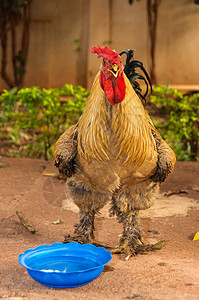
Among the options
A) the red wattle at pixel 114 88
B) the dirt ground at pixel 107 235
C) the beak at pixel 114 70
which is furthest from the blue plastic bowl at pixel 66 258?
the beak at pixel 114 70

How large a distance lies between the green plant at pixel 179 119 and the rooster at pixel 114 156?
3.64 m

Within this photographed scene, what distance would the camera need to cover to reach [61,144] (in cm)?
376

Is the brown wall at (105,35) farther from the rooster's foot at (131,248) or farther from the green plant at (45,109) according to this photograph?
the rooster's foot at (131,248)

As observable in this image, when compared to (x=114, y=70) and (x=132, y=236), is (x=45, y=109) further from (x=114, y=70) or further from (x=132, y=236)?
(x=114, y=70)

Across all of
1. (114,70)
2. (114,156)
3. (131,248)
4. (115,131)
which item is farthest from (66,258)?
(114,70)

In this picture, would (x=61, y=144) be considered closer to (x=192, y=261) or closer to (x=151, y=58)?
(x=192, y=261)

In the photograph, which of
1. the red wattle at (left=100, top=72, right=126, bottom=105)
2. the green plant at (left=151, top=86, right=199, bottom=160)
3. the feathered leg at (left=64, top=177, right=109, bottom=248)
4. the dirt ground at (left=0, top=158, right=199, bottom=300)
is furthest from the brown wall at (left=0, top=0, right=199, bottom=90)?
the red wattle at (left=100, top=72, right=126, bottom=105)

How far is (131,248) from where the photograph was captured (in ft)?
12.4

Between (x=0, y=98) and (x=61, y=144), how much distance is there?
157 inches

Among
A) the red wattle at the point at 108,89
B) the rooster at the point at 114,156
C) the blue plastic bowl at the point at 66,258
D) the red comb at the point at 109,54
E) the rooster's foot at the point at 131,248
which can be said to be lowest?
the rooster's foot at the point at 131,248

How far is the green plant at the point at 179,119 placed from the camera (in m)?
7.33

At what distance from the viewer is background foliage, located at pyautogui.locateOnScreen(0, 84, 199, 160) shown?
7199 millimetres

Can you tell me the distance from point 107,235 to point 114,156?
1.23 meters

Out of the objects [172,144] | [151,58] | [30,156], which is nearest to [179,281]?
[172,144]
